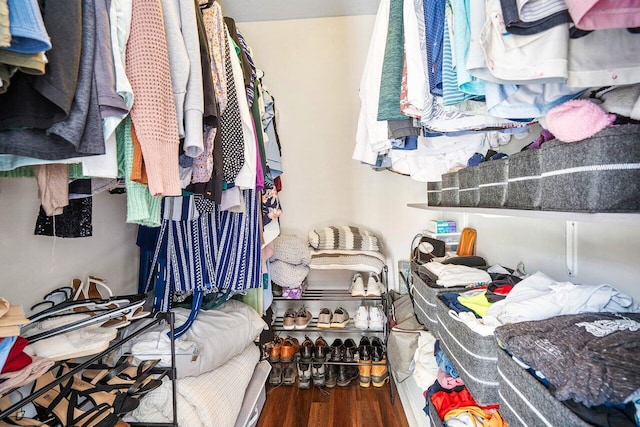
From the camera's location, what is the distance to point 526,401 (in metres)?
0.64

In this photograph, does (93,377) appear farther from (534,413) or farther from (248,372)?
(534,413)

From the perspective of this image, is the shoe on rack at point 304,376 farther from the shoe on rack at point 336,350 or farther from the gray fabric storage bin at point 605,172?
the gray fabric storage bin at point 605,172

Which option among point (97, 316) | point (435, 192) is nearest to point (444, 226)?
point (435, 192)

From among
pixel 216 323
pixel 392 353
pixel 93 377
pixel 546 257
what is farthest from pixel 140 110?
pixel 392 353

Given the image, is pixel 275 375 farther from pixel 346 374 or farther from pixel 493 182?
pixel 493 182

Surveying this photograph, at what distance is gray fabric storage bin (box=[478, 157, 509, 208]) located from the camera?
0.90 metres

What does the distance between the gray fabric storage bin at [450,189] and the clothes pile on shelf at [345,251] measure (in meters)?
0.82

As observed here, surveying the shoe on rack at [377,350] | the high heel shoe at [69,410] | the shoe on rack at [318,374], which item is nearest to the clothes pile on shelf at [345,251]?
the shoe on rack at [377,350]

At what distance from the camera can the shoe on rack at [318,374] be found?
83.8 inches

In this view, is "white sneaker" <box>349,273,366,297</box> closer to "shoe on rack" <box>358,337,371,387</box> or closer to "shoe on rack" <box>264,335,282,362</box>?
"shoe on rack" <box>358,337,371,387</box>

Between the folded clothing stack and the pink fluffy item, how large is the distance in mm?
1662

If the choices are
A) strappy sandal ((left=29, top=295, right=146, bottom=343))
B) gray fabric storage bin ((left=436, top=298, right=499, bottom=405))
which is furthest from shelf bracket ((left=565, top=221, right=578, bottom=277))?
strappy sandal ((left=29, top=295, right=146, bottom=343))

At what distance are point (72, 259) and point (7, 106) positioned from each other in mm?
964

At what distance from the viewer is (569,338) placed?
646 millimetres
